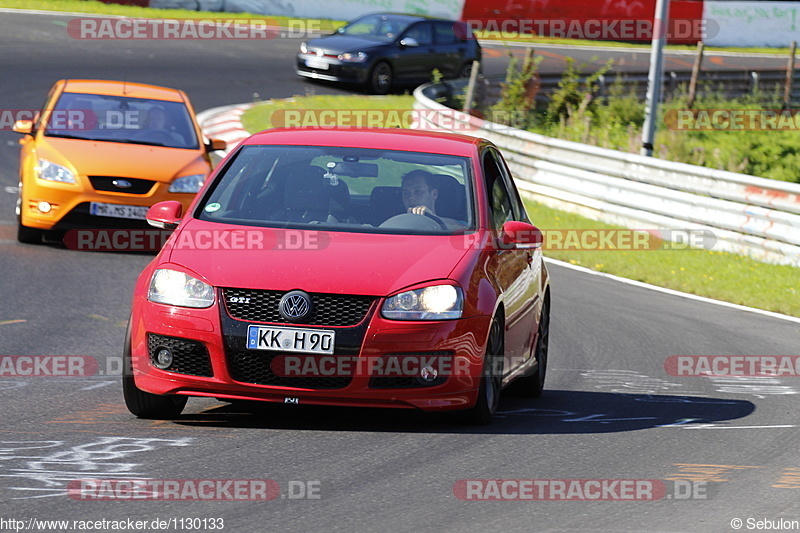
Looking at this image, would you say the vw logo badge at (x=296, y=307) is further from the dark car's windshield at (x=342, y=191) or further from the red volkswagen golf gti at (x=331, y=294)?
the dark car's windshield at (x=342, y=191)

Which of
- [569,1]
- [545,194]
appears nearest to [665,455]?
[545,194]

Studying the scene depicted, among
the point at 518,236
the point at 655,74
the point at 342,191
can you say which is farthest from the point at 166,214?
the point at 655,74

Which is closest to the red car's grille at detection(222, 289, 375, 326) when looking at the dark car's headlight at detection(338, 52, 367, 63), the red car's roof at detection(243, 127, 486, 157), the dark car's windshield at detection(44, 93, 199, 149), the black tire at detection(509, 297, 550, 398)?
the red car's roof at detection(243, 127, 486, 157)

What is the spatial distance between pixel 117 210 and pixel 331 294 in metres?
7.56

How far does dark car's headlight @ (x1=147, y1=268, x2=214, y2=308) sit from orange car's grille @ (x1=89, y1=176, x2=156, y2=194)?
7.06 m

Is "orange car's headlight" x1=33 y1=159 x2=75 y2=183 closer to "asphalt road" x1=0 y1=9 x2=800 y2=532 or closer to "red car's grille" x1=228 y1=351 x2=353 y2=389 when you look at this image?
"asphalt road" x1=0 y1=9 x2=800 y2=532

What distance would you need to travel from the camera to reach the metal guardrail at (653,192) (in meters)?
15.6

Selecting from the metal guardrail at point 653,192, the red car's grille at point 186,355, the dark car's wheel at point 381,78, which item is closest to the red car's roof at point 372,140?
the red car's grille at point 186,355

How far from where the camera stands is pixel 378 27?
30891mm

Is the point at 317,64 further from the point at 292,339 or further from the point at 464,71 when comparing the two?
the point at 292,339

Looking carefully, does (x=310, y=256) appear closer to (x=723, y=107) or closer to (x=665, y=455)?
(x=665, y=455)

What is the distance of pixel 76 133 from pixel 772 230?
752cm

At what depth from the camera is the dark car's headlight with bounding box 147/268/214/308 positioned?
23.1 feet

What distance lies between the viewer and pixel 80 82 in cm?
1598
